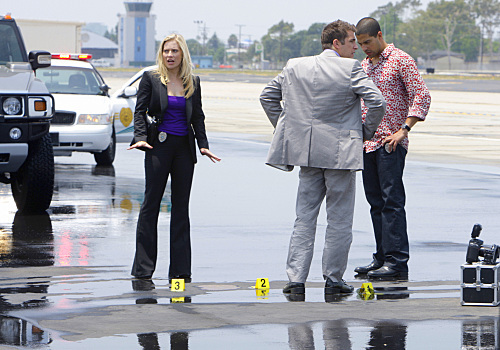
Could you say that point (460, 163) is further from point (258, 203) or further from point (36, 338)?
point (36, 338)

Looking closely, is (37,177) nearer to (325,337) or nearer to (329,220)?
(329,220)

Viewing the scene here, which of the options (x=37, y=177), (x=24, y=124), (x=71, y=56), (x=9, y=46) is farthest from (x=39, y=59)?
(x=71, y=56)

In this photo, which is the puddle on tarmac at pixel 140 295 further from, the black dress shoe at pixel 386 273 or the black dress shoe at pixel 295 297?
the black dress shoe at pixel 386 273

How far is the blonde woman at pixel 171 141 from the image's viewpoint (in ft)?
23.1

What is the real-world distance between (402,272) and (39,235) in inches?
134

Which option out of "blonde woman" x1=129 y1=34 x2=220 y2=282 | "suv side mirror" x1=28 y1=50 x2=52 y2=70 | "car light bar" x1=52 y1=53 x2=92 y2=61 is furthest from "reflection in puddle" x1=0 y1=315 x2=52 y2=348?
"car light bar" x1=52 y1=53 x2=92 y2=61

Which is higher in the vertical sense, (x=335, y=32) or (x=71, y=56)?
(x=335, y=32)

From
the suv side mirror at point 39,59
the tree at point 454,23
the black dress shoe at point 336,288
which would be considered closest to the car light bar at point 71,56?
the suv side mirror at point 39,59

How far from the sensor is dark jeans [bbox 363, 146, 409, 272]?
730cm

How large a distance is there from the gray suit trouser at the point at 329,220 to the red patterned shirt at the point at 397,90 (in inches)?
30.9

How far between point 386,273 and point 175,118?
189 cm

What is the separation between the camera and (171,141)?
7109mm

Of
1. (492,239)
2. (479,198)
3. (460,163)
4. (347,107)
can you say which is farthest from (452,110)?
(347,107)

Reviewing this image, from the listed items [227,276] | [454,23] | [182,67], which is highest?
[454,23]
